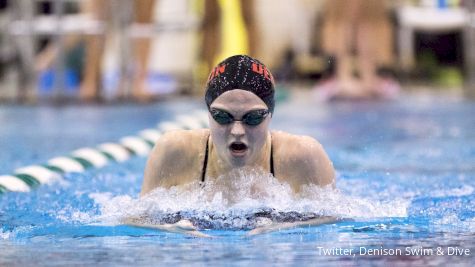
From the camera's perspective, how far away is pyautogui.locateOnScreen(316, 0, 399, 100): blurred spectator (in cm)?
929

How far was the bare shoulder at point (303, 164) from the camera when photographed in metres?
Result: 3.44

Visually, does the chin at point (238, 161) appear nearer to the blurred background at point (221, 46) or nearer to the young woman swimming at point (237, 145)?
the young woman swimming at point (237, 145)

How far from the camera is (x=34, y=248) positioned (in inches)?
119

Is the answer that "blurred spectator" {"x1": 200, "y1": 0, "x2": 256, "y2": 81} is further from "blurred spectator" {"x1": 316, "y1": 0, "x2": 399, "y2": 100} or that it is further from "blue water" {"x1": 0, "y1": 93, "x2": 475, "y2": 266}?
"blue water" {"x1": 0, "y1": 93, "x2": 475, "y2": 266}

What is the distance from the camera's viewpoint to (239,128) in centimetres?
328

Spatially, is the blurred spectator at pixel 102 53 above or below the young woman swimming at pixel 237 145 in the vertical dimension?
above

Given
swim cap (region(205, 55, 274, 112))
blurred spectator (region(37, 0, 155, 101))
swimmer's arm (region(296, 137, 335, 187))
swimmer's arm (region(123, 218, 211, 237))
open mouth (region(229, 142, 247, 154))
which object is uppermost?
blurred spectator (region(37, 0, 155, 101))

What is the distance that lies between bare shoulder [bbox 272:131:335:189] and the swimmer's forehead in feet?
0.69

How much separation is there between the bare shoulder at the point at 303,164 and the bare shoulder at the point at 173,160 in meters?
0.28

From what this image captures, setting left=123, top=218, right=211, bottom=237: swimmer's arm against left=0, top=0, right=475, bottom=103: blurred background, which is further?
left=0, top=0, right=475, bottom=103: blurred background

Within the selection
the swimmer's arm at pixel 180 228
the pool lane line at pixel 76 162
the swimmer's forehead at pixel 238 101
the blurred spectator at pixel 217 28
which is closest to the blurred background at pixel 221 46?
the blurred spectator at pixel 217 28

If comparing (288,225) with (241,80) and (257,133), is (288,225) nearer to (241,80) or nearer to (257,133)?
(257,133)

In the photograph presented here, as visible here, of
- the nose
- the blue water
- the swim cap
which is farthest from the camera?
the swim cap

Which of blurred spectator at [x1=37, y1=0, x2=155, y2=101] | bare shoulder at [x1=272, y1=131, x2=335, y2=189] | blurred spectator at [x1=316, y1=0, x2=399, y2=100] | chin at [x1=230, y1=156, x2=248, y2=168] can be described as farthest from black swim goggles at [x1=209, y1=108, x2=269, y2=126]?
blurred spectator at [x1=316, y1=0, x2=399, y2=100]
